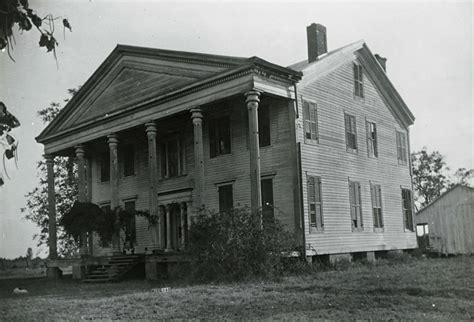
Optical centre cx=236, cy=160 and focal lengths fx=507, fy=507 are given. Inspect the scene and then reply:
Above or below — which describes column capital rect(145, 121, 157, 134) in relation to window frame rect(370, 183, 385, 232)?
above

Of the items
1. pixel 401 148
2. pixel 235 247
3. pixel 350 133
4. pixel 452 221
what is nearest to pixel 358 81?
pixel 350 133

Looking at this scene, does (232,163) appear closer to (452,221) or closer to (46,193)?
(452,221)

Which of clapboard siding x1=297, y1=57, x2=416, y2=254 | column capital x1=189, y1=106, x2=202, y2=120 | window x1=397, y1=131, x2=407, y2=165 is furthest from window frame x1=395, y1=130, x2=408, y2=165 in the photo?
column capital x1=189, y1=106, x2=202, y2=120

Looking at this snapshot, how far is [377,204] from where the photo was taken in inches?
888

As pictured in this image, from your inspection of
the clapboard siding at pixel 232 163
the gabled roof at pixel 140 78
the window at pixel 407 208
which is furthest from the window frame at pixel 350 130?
the window at pixel 407 208

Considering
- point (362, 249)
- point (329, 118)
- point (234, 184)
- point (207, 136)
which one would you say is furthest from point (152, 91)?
point (362, 249)

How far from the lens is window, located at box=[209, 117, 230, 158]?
20.0m

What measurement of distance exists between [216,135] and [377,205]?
314 inches

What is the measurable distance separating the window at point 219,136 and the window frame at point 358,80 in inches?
249

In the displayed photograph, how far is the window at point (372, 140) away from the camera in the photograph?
2272cm

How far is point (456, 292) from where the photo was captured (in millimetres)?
9695

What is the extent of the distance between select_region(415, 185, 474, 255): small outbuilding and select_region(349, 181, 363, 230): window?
8328 millimetres

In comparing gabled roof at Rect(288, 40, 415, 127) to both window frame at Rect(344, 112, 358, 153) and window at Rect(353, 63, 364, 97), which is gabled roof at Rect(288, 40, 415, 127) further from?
window frame at Rect(344, 112, 358, 153)

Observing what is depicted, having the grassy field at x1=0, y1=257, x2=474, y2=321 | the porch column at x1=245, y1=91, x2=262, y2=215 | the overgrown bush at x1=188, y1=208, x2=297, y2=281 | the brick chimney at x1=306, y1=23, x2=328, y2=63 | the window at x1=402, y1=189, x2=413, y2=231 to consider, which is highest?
the brick chimney at x1=306, y1=23, x2=328, y2=63
